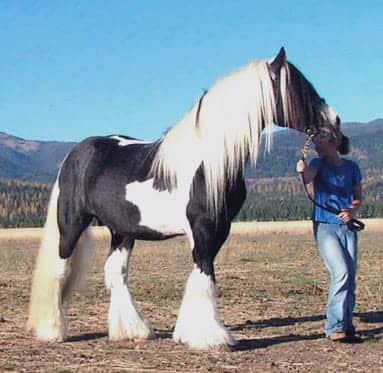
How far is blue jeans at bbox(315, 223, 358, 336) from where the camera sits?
24.0 ft

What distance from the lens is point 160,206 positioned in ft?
24.1

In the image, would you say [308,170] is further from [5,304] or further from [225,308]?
[5,304]

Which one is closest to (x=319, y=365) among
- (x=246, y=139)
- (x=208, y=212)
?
(x=208, y=212)

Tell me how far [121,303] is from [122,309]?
3.1 inches

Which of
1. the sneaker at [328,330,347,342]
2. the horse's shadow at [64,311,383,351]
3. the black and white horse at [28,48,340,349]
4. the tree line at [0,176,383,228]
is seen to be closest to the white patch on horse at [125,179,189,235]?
the black and white horse at [28,48,340,349]

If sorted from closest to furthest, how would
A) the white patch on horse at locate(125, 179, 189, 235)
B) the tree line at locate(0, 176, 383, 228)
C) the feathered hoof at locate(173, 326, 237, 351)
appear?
the feathered hoof at locate(173, 326, 237, 351)
the white patch on horse at locate(125, 179, 189, 235)
the tree line at locate(0, 176, 383, 228)

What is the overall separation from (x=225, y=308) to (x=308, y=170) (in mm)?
3172

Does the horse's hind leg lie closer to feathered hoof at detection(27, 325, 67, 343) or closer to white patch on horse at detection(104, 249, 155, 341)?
white patch on horse at detection(104, 249, 155, 341)

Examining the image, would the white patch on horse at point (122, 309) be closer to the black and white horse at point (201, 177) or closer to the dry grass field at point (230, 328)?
the black and white horse at point (201, 177)

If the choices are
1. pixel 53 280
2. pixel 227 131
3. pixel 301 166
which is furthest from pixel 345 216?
pixel 53 280

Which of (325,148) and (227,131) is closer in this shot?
(227,131)

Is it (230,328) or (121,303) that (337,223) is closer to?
(230,328)

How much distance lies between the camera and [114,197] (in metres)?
7.75

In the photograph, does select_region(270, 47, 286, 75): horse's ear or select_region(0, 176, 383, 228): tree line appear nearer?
select_region(270, 47, 286, 75): horse's ear
